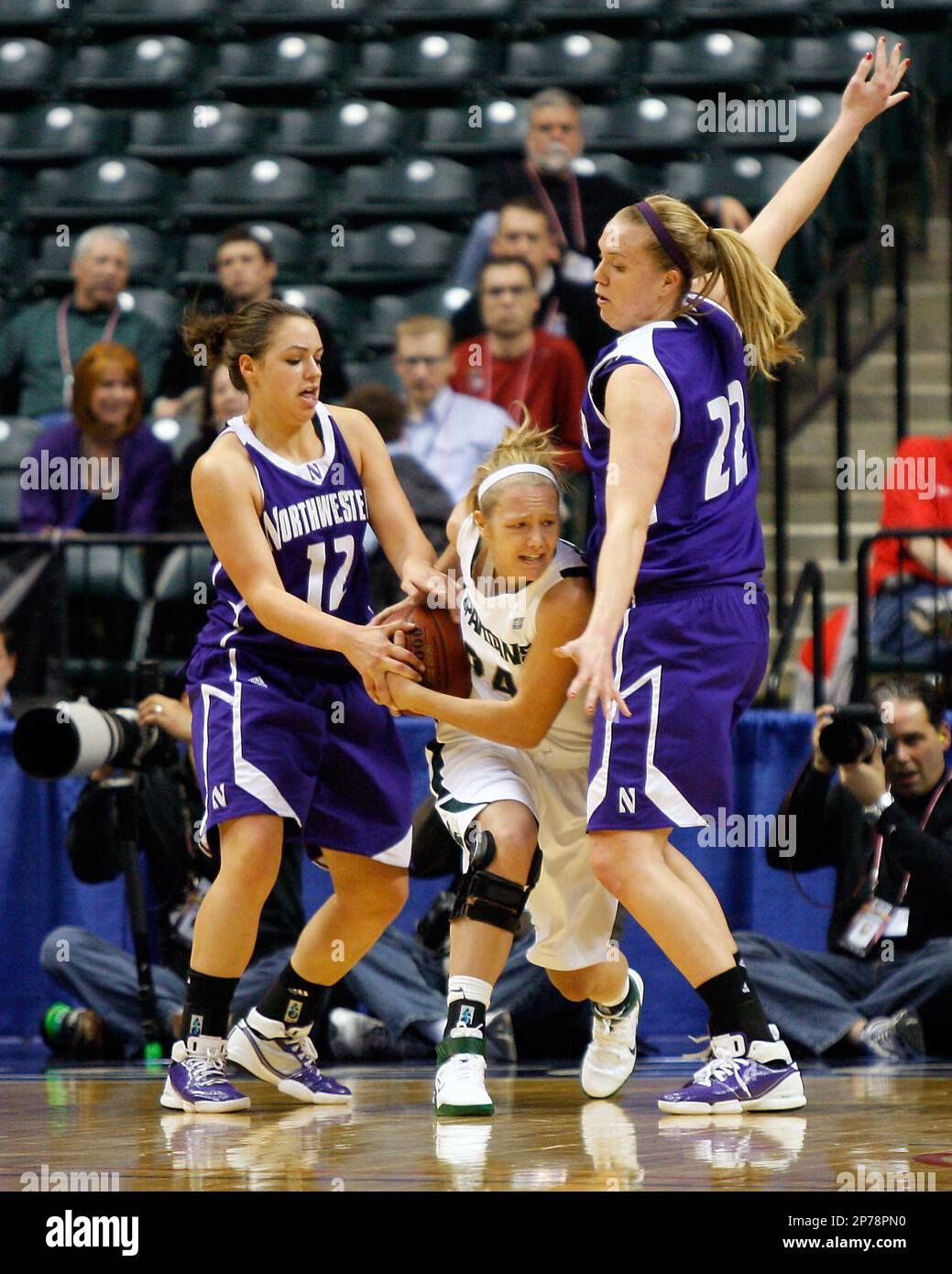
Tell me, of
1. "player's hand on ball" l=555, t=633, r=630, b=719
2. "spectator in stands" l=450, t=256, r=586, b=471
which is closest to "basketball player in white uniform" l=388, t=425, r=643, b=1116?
"player's hand on ball" l=555, t=633, r=630, b=719

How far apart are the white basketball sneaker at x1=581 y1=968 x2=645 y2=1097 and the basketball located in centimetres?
79

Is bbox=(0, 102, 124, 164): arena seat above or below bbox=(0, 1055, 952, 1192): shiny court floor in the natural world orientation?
above

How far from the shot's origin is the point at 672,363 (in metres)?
3.65

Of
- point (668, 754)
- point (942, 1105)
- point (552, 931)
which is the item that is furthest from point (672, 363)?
point (942, 1105)

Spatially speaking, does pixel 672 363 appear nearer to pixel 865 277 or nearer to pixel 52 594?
pixel 52 594

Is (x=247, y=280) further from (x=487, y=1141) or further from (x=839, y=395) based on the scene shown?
(x=487, y=1141)

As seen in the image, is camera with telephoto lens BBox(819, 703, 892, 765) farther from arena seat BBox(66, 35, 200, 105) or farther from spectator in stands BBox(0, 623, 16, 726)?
arena seat BBox(66, 35, 200, 105)

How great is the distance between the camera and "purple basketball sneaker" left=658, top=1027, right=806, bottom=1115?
3.66 metres

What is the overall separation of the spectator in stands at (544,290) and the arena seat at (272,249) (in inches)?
63.8

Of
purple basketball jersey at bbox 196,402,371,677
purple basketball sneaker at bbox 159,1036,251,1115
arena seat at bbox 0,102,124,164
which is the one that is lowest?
purple basketball sneaker at bbox 159,1036,251,1115

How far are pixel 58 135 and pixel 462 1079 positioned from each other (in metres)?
7.18

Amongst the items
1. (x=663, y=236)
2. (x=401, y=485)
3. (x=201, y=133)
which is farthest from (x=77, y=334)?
(x=663, y=236)

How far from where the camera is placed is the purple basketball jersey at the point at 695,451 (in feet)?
12.0

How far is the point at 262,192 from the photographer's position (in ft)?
30.2
